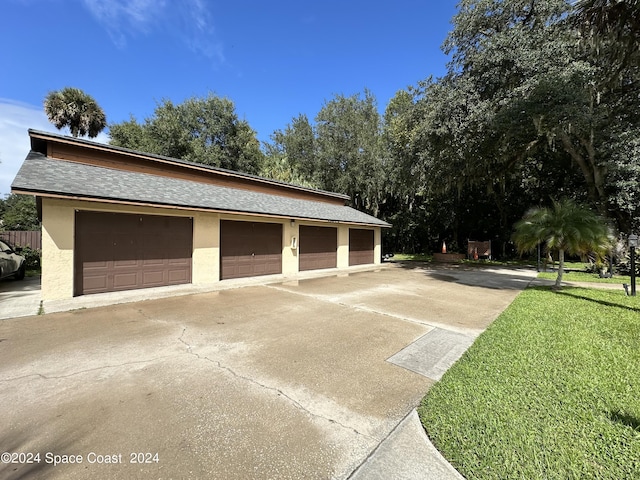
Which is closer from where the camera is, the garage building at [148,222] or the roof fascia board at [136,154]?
the garage building at [148,222]

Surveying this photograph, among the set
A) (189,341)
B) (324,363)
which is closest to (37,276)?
(189,341)

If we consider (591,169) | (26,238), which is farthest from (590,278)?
(26,238)

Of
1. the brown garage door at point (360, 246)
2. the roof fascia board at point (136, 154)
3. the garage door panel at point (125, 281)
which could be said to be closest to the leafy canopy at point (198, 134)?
the roof fascia board at point (136, 154)

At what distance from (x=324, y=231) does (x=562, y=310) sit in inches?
398

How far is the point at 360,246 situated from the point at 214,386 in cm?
1466

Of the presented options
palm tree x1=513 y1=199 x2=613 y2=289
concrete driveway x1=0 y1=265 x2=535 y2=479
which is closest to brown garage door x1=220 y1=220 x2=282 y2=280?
concrete driveway x1=0 y1=265 x2=535 y2=479

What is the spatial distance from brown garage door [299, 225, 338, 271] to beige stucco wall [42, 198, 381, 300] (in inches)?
25.6

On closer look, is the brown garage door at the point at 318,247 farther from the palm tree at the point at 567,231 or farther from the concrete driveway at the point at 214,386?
the palm tree at the point at 567,231

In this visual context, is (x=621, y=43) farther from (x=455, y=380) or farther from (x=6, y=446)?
(x=6, y=446)

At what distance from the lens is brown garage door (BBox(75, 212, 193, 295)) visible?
25.1ft

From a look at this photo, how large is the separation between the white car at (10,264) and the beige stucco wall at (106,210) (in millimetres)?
3708

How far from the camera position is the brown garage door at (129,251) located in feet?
25.1

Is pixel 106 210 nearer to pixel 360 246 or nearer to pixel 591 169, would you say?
pixel 360 246

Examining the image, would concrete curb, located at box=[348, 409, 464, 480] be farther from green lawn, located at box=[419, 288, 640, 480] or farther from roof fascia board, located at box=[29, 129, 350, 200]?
roof fascia board, located at box=[29, 129, 350, 200]
